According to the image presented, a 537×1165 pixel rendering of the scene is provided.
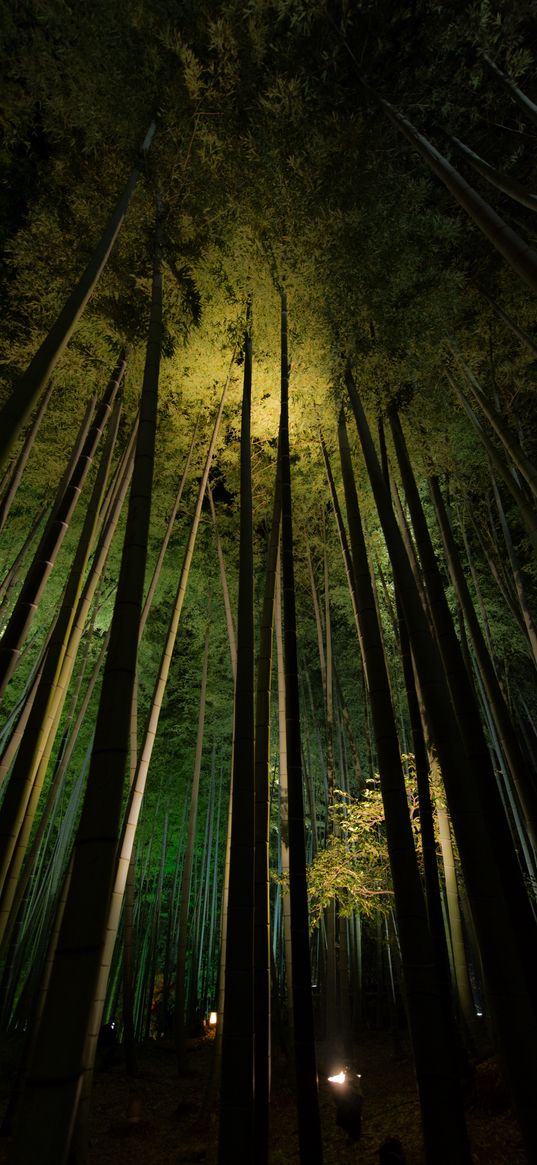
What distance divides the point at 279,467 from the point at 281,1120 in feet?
15.9

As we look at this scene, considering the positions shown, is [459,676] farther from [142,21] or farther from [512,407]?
[142,21]

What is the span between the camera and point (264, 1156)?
1662 millimetres

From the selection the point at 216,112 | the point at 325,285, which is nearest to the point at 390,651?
the point at 325,285

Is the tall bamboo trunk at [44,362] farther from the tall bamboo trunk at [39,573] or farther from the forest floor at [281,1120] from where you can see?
the forest floor at [281,1120]

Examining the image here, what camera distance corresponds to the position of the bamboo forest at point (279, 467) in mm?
1405

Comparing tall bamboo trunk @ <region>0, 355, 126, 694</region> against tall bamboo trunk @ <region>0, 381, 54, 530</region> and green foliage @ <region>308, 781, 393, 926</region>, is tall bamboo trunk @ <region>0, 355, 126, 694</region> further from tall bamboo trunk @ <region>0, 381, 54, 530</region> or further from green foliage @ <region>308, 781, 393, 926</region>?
green foliage @ <region>308, 781, 393, 926</region>

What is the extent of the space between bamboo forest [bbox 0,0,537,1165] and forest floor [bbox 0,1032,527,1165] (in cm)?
3

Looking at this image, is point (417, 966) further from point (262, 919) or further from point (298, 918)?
point (262, 919)

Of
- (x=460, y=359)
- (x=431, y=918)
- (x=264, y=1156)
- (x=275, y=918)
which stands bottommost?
(x=264, y=1156)

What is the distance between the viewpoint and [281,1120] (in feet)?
12.9

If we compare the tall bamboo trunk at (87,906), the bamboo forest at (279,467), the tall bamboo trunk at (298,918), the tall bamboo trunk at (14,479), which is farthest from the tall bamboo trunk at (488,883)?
the tall bamboo trunk at (14,479)

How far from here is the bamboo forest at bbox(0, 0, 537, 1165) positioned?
4.61ft

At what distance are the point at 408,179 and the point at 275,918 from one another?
804 centimetres

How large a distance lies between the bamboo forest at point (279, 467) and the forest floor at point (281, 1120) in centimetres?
3
